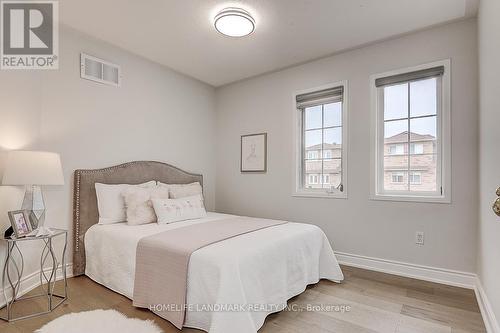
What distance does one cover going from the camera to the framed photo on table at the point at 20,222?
202 centimetres

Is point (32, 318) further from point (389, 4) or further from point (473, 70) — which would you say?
point (473, 70)

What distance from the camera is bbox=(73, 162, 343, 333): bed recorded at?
66.3 inches

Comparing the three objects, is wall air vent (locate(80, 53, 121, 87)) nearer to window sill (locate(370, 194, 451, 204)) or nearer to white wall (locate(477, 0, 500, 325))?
window sill (locate(370, 194, 451, 204))

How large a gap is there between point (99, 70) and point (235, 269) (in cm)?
266

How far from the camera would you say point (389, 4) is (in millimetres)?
2377

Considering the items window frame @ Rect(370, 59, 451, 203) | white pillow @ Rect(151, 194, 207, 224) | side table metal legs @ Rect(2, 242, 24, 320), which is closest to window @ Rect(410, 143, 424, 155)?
window frame @ Rect(370, 59, 451, 203)

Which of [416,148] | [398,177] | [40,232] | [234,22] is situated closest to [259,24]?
[234,22]

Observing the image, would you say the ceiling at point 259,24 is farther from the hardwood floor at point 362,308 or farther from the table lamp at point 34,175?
the hardwood floor at point 362,308

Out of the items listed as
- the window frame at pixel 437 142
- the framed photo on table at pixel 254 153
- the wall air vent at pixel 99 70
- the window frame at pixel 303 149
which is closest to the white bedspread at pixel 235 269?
the window frame at pixel 303 149

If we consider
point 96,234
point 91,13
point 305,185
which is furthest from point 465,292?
point 91,13

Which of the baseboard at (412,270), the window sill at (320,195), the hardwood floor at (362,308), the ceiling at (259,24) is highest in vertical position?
the ceiling at (259,24)

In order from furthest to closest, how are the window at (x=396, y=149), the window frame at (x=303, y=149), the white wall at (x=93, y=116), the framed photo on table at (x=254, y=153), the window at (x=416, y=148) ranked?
the framed photo on table at (x=254, y=153) → the window frame at (x=303, y=149) → the window at (x=396, y=149) → the window at (x=416, y=148) → the white wall at (x=93, y=116)

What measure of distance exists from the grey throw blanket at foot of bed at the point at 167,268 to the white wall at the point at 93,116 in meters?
1.14

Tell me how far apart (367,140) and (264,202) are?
1.62 meters
